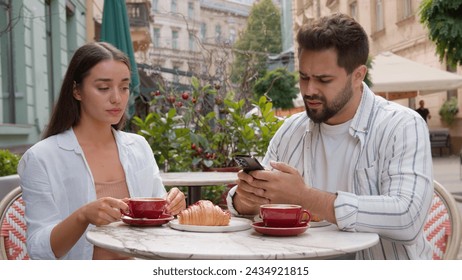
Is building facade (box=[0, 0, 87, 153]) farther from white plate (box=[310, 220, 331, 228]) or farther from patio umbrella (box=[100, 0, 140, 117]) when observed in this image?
white plate (box=[310, 220, 331, 228])

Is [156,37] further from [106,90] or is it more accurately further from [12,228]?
[106,90]

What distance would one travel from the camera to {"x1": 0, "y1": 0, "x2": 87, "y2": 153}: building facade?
16.4 feet

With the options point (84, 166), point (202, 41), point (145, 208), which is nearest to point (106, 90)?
point (84, 166)

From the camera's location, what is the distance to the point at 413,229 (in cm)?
135

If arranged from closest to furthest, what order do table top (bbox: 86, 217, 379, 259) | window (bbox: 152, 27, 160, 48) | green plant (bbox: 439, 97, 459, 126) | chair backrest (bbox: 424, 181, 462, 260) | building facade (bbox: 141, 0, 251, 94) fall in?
table top (bbox: 86, 217, 379, 259) < chair backrest (bbox: 424, 181, 462, 260) < building facade (bbox: 141, 0, 251, 94) < window (bbox: 152, 27, 160, 48) < green plant (bbox: 439, 97, 459, 126)

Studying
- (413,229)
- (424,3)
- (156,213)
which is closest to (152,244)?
(156,213)

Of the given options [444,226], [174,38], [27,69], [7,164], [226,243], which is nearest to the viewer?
[226,243]

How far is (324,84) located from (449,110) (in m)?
12.2

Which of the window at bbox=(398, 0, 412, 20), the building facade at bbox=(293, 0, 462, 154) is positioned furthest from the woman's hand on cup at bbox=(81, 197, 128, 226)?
the window at bbox=(398, 0, 412, 20)

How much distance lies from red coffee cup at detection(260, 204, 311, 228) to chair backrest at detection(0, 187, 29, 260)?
3.13 feet

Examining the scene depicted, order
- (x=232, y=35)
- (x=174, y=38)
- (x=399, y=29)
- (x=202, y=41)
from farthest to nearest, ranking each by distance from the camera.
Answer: (x=399, y=29) < (x=174, y=38) < (x=232, y=35) < (x=202, y=41)

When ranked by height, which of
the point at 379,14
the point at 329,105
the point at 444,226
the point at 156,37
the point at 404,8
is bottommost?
the point at 444,226

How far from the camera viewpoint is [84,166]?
1612mm
